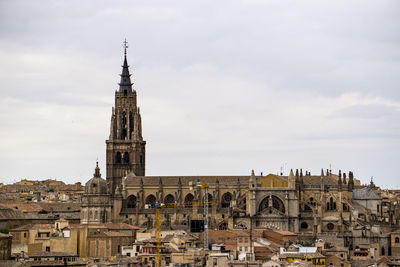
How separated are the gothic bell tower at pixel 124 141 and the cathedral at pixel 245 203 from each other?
179cm

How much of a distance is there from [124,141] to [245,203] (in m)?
24.6

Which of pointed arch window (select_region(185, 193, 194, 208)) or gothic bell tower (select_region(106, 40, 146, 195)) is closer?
pointed arch window (select_region(185, 193, 194, 208))

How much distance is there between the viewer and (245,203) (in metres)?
132

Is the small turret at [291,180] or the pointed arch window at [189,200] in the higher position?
the small turret at [291,180]

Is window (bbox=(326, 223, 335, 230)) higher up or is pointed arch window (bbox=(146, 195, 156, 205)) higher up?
pointed arch window (bbox=(146, 195, 156, 205))

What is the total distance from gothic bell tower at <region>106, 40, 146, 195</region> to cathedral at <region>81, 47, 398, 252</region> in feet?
5.88

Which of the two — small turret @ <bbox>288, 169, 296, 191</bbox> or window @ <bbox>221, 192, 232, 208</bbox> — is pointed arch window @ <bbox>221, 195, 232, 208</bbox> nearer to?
window @ <bbox>221, 192, 232, 208</bbox>

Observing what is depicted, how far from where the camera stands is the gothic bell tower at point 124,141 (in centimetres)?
14888

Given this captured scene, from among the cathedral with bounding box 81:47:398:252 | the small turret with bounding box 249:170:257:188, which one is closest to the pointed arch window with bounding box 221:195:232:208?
the cathedral with bounding box 81:47:398:252

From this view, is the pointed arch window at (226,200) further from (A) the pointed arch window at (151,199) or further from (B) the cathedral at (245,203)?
(A) the pointed arch window at (151,199)

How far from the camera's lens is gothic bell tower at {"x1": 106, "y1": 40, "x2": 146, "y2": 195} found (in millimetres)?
148875

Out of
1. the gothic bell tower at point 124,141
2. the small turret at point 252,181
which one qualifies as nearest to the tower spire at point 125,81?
the gothic bell tower at point 124,141

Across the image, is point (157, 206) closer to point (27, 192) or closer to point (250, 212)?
point (250, 212)

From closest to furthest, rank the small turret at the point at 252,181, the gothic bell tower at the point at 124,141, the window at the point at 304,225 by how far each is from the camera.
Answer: the window at the point at 304,225
the small turret at the point at 252,181
the gothic bell tower at the point at 124,141
